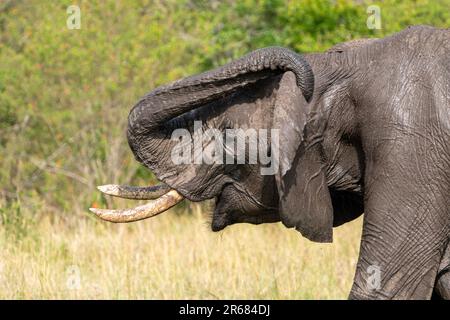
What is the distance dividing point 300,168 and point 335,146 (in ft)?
0.66

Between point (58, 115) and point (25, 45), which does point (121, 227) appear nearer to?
point (58, 115)

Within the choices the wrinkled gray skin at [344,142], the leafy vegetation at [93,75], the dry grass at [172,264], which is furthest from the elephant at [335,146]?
the leafy vegetation at [93,75]

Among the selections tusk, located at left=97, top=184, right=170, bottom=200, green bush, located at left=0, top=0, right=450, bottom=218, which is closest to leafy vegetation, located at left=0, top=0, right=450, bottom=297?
green bush, located at left=0, top=0, right=450, bottom=218

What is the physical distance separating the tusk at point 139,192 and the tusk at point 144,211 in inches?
1.8

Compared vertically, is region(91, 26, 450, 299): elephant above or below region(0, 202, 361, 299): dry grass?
above

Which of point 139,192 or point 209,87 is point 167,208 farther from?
point 209,87

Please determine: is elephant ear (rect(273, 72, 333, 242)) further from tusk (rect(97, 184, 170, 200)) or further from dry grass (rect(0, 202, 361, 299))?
dry grass (rect(0, 202, 361, 299))

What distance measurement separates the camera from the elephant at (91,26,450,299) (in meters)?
4.89

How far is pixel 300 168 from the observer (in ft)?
17.1

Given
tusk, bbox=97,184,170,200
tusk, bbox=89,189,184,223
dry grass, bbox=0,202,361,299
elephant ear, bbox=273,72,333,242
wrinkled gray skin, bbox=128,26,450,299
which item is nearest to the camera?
wrinkled gray skin, bbox=128,26,450,299

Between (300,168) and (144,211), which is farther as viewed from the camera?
(144,211)

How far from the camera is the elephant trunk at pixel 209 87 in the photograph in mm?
5094

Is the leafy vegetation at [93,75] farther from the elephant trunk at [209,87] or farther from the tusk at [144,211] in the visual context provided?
the elephant trunk at [209,87]

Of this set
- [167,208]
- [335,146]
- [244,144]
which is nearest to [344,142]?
[335,146]
